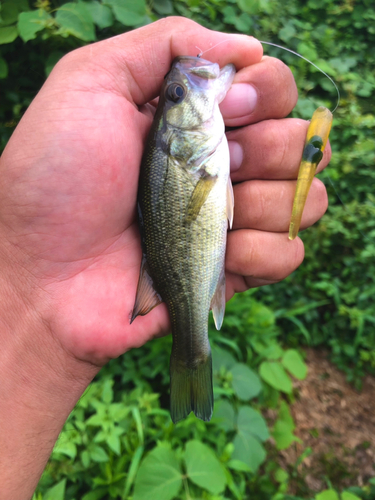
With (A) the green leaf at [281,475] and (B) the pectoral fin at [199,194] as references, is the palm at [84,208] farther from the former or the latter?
(A) the green leaf at [281,475]

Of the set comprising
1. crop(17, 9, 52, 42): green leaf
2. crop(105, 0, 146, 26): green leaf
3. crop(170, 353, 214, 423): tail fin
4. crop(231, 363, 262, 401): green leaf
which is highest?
crop(105, 0, 146, 26): green leaf

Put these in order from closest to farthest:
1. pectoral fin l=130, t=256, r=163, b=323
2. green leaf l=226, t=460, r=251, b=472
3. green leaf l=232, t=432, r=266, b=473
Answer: pectoral fin l=130, t=256, r=163, b=323 < green leaf l=226, t=460, r=251, b=472 < green leaf l=232, t=432, r=266, b=473

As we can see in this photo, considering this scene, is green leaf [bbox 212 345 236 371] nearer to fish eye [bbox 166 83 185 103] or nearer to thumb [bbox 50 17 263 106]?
fish eye [bbox 166 83 185 103]

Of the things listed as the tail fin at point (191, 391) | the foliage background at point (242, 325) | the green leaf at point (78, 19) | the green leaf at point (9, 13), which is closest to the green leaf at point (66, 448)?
the foliage background at point (242, 325)

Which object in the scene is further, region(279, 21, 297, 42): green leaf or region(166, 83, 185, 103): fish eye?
region(279, 21, 297, 42): green leaf

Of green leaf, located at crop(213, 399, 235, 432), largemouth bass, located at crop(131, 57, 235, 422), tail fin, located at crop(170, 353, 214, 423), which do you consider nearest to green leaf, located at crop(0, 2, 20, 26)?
largemouth bass, located at crop(131, 57, 235, 422)

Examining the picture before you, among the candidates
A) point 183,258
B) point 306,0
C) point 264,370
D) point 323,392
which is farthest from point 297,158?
point 306,0

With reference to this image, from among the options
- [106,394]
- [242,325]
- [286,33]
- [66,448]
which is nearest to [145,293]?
[106,394]
